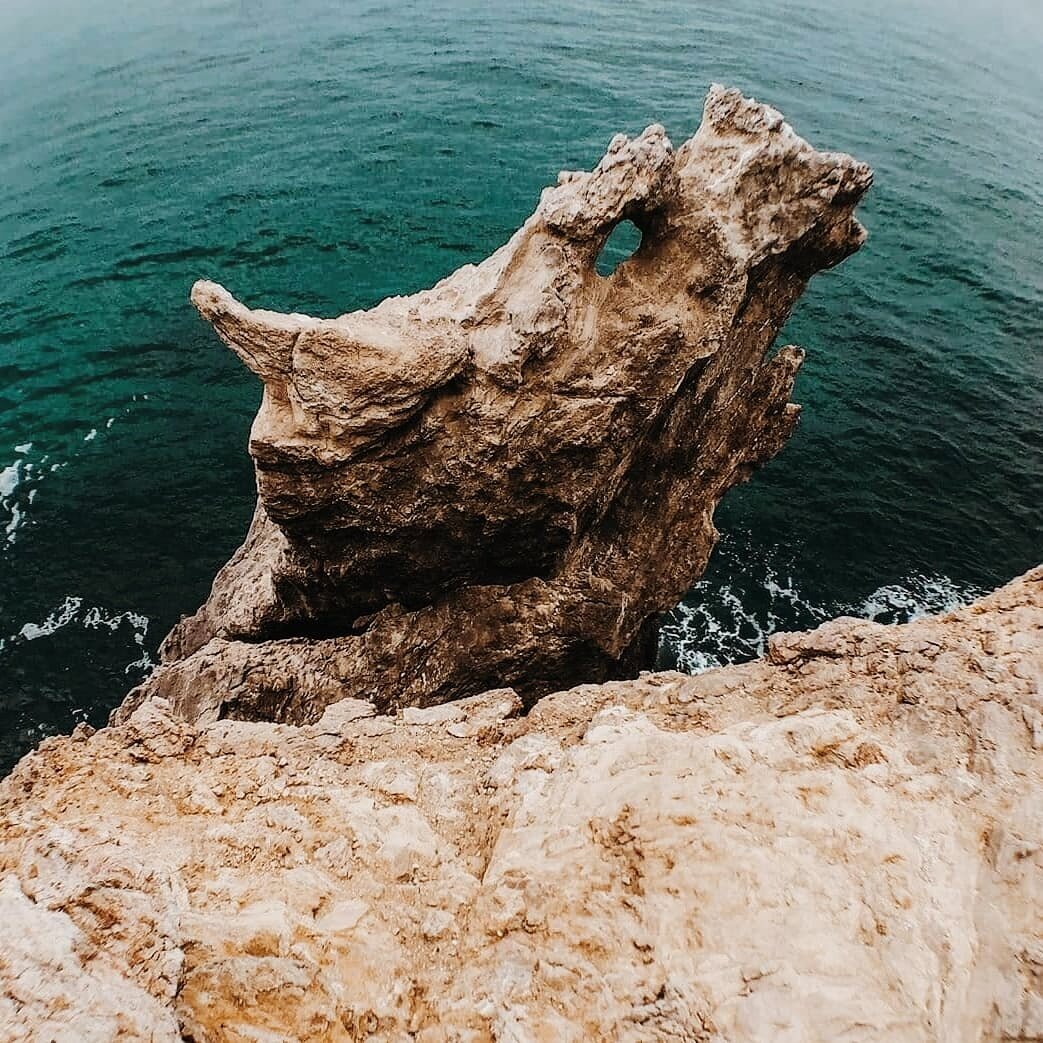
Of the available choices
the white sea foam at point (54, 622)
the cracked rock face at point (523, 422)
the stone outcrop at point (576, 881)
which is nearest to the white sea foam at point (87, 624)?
the white sea foam at point (54, 622)

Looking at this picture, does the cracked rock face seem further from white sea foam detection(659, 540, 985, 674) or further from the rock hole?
the rock hole

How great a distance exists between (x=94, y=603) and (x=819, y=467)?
23.8 meters

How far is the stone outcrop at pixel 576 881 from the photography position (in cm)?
479

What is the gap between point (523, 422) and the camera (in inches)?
428

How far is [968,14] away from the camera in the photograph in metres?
83.1

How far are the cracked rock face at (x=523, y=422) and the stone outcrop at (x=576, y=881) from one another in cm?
475

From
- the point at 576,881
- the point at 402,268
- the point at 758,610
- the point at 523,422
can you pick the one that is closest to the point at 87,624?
the point at 523,422

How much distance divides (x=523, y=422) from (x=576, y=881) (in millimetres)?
6835

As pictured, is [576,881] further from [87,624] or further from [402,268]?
[402,268]

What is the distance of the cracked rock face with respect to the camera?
10.2 meters

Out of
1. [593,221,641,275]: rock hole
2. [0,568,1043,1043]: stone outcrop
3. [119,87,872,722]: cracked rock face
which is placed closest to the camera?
[0,568,1043,1043]: stone outcrop

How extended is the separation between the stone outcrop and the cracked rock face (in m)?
4.75

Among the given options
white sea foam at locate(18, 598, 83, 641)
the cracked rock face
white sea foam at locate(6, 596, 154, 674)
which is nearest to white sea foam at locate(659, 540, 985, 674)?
the cracked rock face

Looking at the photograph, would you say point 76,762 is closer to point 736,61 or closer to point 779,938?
point 779,938
